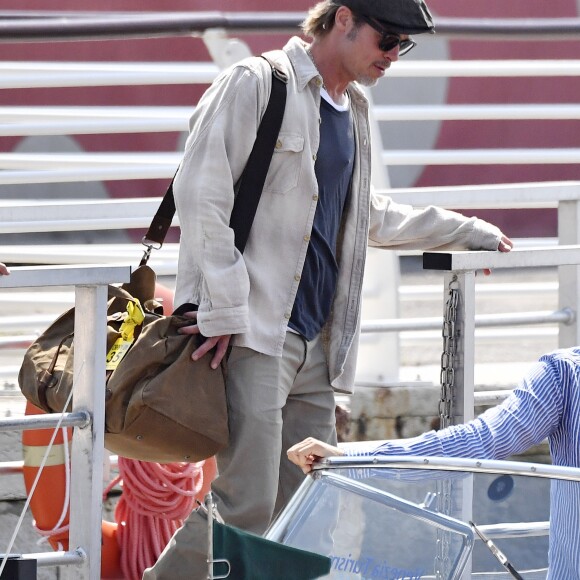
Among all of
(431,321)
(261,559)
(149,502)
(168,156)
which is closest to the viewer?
(261,559)

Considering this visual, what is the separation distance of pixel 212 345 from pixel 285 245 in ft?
1.00

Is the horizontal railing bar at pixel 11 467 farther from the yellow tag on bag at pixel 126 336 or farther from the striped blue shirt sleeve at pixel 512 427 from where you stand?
the striped blue shirt sleeve at pixel 512 427

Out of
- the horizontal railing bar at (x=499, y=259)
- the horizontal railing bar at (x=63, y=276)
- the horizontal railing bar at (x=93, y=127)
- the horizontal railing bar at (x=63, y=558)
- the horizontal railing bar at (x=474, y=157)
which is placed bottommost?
the horizontal railing bar at (x=63, y=558)

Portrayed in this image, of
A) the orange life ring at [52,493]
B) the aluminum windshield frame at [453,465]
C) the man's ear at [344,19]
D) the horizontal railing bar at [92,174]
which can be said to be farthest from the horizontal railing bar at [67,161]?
the aluminum windshield frame at [453,465]

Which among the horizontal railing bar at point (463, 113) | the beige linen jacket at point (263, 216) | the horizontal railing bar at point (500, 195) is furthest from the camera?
the horizontal railing bar at point (463, 113)

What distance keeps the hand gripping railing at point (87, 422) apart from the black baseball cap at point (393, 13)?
843 mm

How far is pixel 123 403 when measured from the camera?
120 inches

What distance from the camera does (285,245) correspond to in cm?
307

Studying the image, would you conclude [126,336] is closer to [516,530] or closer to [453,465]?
[453,465]

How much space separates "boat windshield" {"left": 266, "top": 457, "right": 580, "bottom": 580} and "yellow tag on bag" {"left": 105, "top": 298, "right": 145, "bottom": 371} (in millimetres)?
961

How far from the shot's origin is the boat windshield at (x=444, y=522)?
84.6 inches

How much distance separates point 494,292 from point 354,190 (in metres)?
2.37

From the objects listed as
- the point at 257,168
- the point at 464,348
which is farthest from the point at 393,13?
the point at 464,348

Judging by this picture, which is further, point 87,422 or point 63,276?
point 87,422
